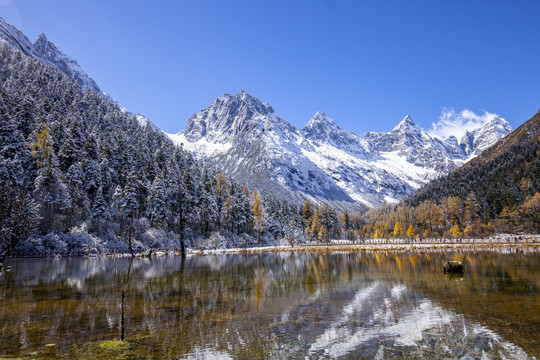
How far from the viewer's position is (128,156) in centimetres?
9225

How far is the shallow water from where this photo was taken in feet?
36.0

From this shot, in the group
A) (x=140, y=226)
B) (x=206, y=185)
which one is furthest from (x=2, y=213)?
(x=206, y=185)

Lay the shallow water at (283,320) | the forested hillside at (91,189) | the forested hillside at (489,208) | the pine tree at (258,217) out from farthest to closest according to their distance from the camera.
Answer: the forested hillside at (489,208)
the pine tree at (258,217)
the forested hillside at (91,189)
the shallow water at (283,320)

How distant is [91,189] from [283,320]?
238 feet

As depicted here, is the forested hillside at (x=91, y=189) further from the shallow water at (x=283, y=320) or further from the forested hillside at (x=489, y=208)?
the forested hillside at (x=489, y=208)

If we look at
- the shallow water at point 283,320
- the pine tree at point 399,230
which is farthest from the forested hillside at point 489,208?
the shallow water at point 283,320

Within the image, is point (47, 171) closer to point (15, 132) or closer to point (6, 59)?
point (15, 132)

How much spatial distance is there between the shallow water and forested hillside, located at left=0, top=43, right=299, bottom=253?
67.9 feet

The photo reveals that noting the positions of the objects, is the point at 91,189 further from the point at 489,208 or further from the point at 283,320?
the point at 489,208

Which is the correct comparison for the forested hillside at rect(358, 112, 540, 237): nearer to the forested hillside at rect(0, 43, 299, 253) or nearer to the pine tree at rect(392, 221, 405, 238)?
the pine tree at rect(392, 221, 405, 238)

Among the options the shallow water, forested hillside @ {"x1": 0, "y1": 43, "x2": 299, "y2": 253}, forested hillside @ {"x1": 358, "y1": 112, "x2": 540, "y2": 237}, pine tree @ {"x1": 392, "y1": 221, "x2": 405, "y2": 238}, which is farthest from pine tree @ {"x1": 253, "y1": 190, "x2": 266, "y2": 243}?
the shallow water

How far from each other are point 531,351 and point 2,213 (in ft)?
139

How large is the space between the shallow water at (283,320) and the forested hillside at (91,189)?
2069 centimetres

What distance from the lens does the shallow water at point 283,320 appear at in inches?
432
